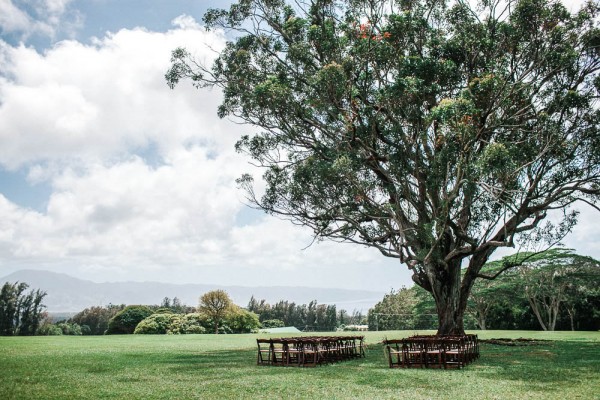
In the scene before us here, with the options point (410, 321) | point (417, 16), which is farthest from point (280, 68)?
point (410, 321)

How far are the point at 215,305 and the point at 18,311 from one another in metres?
27.7

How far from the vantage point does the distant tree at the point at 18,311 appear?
61.3 metres

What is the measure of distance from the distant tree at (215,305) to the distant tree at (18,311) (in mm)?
24298

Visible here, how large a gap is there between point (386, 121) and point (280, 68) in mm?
5730

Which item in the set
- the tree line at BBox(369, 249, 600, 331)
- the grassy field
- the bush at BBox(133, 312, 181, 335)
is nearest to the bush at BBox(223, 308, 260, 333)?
the bush at BBox(133, 312, 181, 335)

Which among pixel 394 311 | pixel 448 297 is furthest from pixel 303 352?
pixel 394 311

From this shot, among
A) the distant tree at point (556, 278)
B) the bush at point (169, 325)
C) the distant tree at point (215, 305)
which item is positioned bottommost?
the bush at point (169, 325)

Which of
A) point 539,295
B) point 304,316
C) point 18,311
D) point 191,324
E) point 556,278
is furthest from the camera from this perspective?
point 304,316

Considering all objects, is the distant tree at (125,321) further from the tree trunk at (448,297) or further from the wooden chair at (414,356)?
the wooden chair at (414,356)

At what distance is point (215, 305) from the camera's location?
5403 cm

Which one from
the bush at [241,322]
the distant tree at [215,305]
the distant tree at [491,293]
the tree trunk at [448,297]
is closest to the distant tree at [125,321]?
the distant tree at [215,305]

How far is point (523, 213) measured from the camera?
869 inches

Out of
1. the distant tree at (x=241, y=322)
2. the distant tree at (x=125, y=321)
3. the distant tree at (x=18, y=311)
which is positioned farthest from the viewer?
the distant tree at (x=18, y=311)

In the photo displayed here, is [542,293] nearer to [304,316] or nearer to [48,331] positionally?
[48,331]
